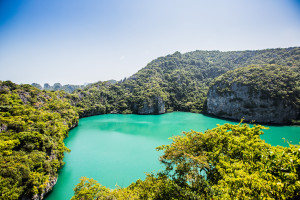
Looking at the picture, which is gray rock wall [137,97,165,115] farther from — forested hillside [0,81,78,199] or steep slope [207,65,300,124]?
forested hillside [0,81,78,199]

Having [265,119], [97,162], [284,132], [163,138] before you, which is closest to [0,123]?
[97,162]

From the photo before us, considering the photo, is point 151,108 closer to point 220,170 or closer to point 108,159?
point 108,159

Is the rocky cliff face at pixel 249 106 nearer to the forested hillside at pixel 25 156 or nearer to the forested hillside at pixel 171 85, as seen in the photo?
the forested hillside at pixel 171 85

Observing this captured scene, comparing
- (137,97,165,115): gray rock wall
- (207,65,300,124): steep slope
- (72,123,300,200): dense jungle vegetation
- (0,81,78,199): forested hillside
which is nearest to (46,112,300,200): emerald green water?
(0,81,78,199): forested hillside

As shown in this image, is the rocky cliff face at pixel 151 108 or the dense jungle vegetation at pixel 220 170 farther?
the rocky cliff face at pixel 151 108

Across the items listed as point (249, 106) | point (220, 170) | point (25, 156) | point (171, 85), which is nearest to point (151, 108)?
point (171, 85)

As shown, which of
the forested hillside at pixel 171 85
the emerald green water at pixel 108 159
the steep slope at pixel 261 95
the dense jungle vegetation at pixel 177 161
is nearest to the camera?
the dense jungle vegetation at pixel 177 161

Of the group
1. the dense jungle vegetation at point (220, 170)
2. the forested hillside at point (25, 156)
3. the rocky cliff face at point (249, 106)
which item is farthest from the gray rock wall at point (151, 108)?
the dense jungle vegetation at point (220, 170)
